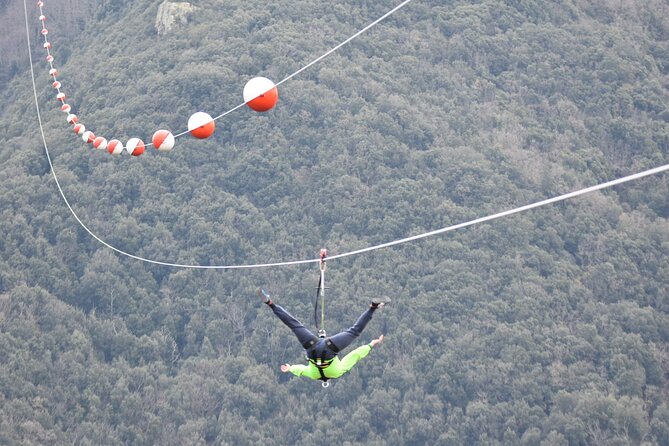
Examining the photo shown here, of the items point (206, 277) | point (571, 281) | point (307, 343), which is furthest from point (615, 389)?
point (307, 343)

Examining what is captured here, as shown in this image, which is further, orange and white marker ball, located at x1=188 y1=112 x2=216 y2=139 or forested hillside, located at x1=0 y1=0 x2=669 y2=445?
forested hillside, located at x1=0 y1=0 x2=669 y2=445

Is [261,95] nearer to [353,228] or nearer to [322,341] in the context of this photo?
[322,341]

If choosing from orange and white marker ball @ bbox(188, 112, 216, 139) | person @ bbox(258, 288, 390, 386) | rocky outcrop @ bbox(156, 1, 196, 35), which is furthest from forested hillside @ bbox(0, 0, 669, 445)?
person @ bbox(258, 288, 390, 386)

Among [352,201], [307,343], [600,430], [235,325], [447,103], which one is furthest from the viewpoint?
[447,103]

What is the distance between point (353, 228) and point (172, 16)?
1498 cm

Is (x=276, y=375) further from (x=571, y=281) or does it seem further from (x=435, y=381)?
(x=571, y=281)

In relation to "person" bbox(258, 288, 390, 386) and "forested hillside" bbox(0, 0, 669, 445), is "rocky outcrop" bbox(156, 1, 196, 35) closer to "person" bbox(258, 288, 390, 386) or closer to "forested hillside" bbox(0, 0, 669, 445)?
"forested hillside" bbox(0, 0, 669, 445)

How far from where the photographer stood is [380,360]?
45.1 m

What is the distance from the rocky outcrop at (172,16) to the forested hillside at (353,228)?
0.33 meters

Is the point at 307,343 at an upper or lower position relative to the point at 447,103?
upper

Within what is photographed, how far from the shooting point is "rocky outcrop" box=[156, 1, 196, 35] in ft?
188

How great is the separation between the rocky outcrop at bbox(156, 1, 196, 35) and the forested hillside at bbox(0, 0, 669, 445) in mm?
334

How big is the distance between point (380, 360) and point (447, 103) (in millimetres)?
15214

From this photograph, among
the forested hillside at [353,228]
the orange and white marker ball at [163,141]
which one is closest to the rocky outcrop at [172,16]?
the forested hillside at [353,228]
